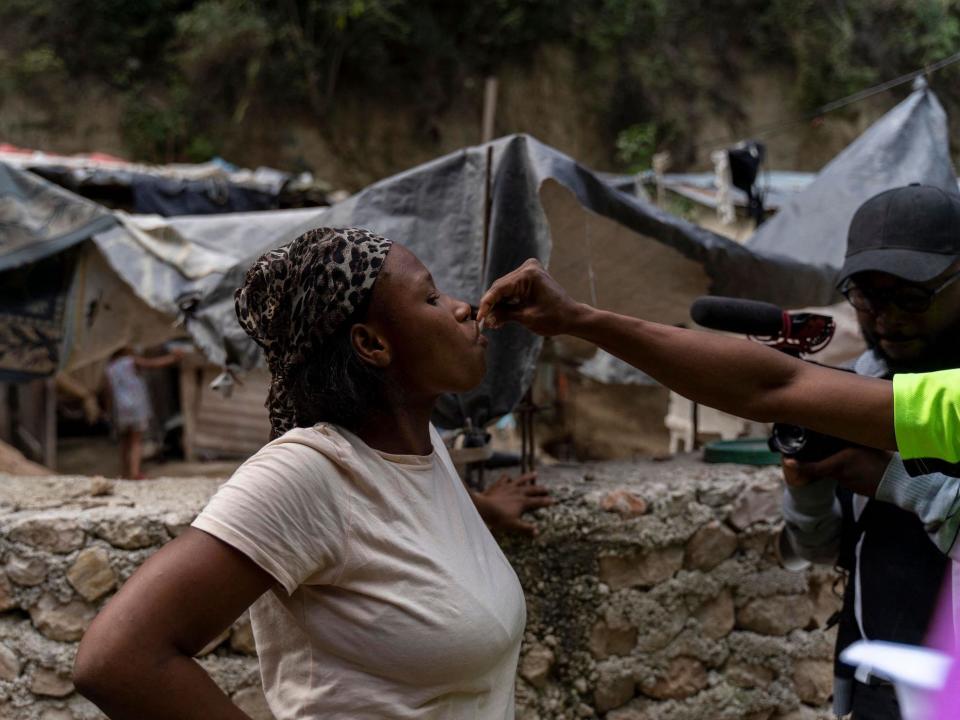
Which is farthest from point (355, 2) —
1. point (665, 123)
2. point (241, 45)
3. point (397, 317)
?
point (397, 317)

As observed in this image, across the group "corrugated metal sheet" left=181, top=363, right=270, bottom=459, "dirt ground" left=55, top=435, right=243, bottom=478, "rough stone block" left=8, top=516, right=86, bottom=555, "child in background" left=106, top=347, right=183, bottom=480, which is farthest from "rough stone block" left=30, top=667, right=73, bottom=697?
"corrugated metal sheet" left=181, top=363, right=270, bottom=459

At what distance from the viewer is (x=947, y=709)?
0.84m

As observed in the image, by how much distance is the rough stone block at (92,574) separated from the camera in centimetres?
254

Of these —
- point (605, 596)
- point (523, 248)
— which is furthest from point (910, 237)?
point (605, 596)

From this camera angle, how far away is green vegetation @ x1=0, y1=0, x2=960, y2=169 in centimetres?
1453

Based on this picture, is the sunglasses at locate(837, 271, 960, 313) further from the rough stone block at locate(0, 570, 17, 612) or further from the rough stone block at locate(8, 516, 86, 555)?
the rough stone block at locate(0, 570, 17, 612)

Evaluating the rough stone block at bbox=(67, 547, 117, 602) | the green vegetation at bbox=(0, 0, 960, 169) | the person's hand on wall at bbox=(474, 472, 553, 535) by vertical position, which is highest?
the green vegetation at bbox=(0, 0, 960, 169)

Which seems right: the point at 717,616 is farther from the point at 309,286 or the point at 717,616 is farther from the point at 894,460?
the point at 309,286

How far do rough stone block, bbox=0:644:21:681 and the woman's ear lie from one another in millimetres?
1952

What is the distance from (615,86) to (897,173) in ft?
43.7

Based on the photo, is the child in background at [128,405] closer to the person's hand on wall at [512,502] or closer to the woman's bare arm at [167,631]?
the person's hand on wall at [512,502]

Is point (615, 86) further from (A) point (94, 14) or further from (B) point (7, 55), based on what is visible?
(B) point (7, 55)

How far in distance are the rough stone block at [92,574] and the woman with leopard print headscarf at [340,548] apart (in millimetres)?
1400

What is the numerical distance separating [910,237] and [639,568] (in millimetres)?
1452
